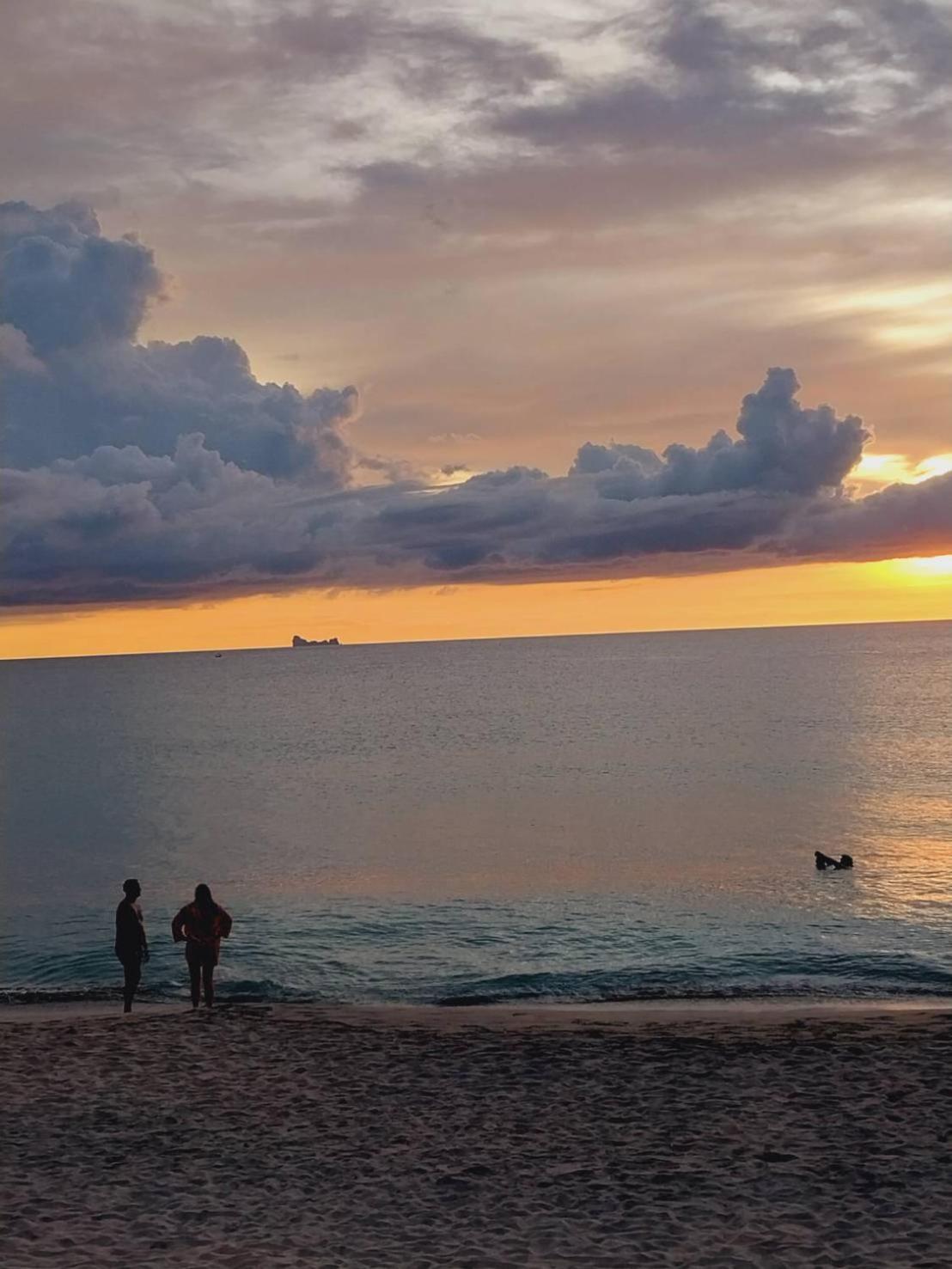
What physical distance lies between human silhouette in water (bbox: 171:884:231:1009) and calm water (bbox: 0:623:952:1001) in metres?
5.90

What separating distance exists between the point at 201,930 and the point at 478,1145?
29.7 feet

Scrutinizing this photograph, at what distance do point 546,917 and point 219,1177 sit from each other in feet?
78.2

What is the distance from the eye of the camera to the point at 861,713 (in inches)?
4845

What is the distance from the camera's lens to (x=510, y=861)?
157 feet

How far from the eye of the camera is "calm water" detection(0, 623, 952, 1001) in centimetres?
3038

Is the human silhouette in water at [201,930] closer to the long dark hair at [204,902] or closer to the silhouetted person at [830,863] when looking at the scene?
the long dark hair at [204,902]

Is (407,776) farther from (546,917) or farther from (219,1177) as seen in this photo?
(219,1177)

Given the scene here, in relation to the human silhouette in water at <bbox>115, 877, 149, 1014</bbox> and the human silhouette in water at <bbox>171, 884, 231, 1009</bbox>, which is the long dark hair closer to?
the human silhouette in water at <bbox>171, 884, 231, 1009</bbox>

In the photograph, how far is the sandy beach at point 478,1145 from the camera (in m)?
11.6

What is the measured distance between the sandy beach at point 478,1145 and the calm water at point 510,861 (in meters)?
8.89

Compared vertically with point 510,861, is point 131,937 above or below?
above

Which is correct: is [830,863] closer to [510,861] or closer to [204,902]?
[510,861]

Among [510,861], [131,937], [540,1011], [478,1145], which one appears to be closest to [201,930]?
[131,937]

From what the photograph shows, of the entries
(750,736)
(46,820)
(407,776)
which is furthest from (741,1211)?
(750,736)
